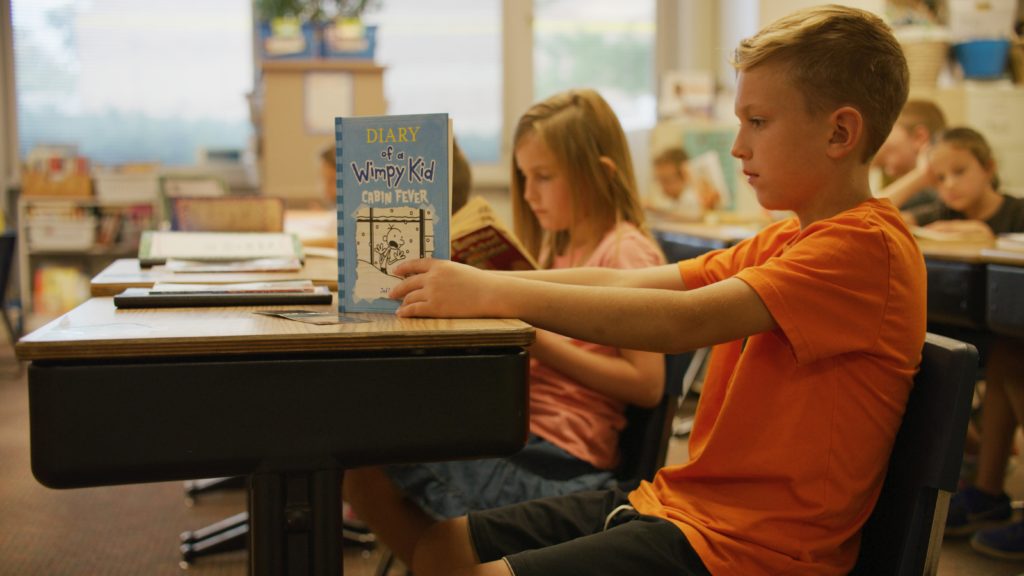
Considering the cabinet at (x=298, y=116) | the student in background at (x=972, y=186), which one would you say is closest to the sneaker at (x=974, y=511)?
the student in background at (x=972, y=186)

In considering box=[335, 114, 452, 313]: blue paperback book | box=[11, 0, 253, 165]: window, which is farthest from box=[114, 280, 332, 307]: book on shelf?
box=[11, 0, 253, 165]: window

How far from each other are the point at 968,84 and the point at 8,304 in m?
4.90

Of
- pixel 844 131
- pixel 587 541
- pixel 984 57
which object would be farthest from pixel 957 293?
pixel 984 57

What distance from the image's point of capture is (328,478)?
968mm

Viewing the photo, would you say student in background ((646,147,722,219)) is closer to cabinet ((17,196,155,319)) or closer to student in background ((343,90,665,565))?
student in background ((343,90,665,565))

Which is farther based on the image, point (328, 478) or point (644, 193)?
point (644, 193)

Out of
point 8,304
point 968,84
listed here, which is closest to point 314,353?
point 968,84

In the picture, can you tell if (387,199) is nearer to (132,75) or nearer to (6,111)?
(132,75)

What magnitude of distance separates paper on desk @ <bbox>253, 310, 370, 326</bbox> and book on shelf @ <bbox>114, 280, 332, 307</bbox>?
0.09 metres

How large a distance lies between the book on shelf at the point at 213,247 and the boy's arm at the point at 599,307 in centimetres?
82

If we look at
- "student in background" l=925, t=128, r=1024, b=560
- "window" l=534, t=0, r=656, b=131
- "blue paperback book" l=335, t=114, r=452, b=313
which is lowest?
"student in background" l=925, t=128, r=1024, b=560

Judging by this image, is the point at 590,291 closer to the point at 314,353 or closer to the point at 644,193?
the point at 314,353

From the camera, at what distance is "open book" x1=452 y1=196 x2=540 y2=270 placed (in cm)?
125

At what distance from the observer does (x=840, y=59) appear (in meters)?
1.03
